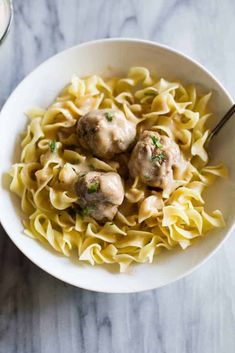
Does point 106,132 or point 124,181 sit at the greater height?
point 106,132

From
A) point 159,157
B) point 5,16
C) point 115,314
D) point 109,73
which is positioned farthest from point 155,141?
point 5,16

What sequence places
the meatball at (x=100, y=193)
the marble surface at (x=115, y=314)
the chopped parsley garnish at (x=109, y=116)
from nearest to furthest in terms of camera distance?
the meatball at (x=100, y=193) < the chopped parsley garnish at (x=109, y=116) < the marble surface at (x=115, y=314)

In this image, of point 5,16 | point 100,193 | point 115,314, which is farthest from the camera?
point 5,16

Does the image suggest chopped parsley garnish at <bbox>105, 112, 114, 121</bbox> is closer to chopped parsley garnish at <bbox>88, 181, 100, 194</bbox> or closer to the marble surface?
chopped parsley garnish at <bbox>88, 181, 100, 194</bbox>

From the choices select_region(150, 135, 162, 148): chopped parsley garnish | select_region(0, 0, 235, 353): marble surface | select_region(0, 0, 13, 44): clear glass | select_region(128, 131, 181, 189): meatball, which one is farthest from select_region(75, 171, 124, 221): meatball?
select_region(0, 0, 13, 44): clear glass

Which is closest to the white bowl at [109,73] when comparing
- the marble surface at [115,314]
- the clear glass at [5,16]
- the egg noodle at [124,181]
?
the egg noodle at [124,181]

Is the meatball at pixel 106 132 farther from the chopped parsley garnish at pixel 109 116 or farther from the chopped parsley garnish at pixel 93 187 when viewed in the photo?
the chopped parsley garnish at pixel 93 187

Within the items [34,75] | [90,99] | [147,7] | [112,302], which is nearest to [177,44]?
[147,7]

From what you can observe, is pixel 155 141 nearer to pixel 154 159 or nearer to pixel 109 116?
pixel 154 159
